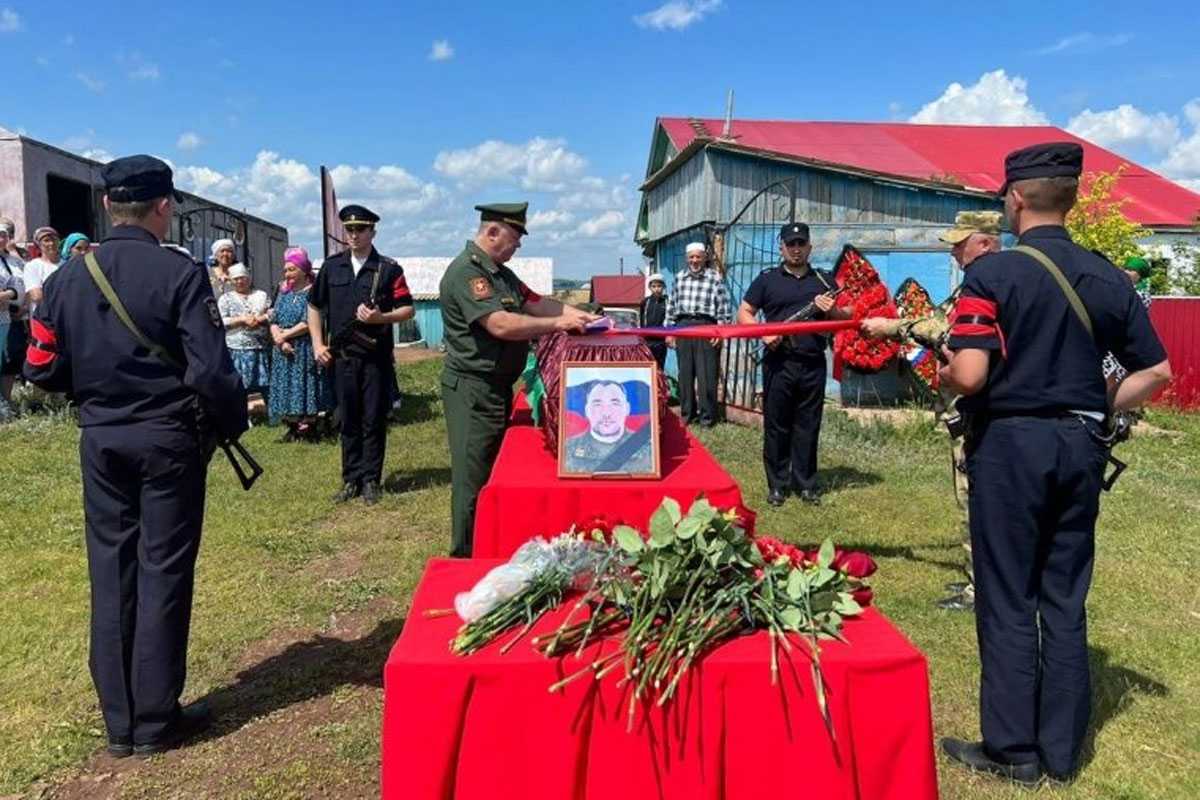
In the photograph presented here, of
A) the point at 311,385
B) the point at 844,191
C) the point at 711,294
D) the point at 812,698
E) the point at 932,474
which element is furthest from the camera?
the point at 844,191

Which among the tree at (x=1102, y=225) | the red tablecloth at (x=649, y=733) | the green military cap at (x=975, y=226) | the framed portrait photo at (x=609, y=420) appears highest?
the tree at (x=1102, y=225)

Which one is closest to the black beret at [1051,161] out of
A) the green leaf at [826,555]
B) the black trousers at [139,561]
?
the green leaf at [826,555]

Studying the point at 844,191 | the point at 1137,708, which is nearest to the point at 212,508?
the point at 1137,708

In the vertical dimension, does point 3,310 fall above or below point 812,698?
above

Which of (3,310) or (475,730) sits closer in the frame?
(475,730)

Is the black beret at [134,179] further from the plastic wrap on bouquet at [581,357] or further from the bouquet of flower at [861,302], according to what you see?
the bouquet of flower at [861,302]

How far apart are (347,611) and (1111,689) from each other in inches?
143

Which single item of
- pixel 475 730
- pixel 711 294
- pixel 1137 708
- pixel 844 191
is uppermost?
pixel 844 191

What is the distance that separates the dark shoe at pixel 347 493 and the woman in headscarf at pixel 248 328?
3.23m

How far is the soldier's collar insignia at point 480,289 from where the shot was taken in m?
3.91

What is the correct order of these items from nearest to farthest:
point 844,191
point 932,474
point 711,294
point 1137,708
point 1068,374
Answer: point 1068,374 → point 1137,708 → point 932,474 → point 711,294 → point 844,191

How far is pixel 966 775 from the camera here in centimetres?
301

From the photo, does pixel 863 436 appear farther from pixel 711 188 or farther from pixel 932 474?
pixel 711 188

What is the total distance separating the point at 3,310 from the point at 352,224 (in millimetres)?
5095
